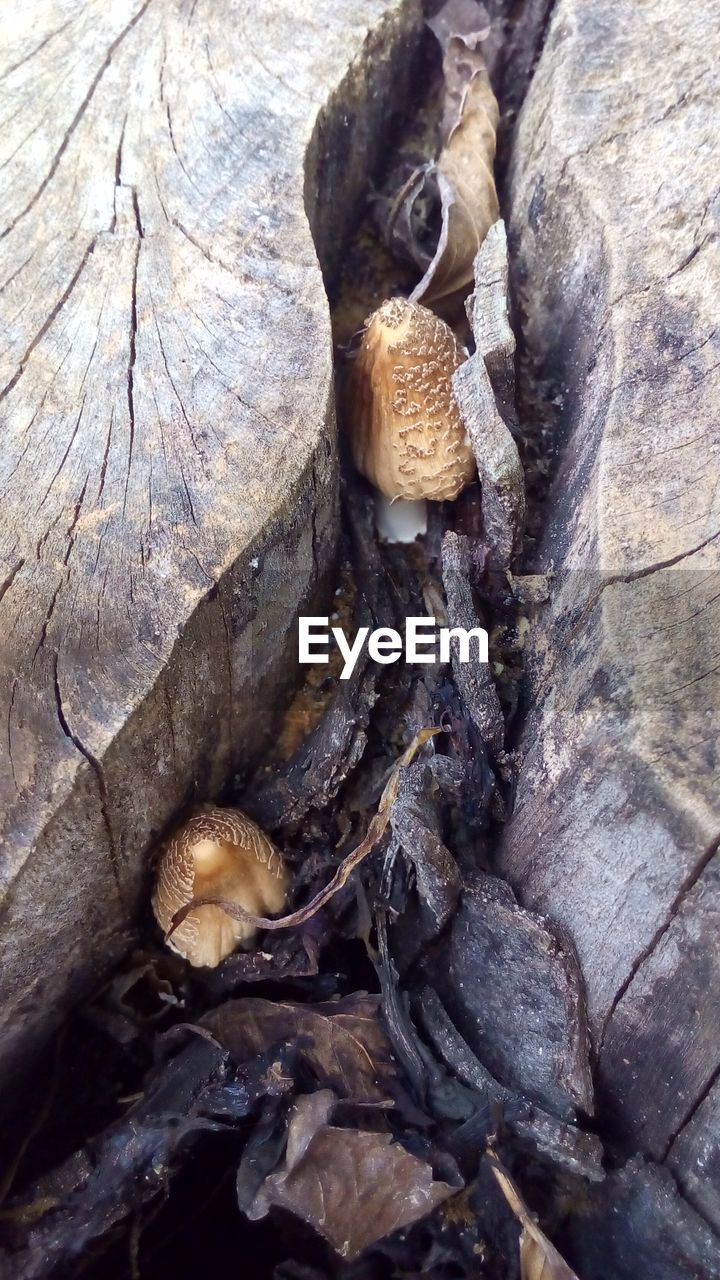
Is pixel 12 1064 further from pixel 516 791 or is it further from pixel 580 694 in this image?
pixel 580 694

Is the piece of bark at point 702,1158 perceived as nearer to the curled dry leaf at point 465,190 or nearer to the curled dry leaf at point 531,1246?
the curled dry leaf at point 531,1246

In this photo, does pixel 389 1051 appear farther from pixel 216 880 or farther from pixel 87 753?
pixel 87 753

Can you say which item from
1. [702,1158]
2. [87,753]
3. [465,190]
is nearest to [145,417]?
[87,753]

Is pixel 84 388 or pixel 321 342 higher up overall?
pixel 321 342

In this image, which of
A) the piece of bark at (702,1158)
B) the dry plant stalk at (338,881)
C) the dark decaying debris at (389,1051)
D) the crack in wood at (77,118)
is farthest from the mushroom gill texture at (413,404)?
the piece of bark at (702,1158)

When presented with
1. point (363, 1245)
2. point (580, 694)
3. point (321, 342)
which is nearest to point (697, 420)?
point (580, 694)

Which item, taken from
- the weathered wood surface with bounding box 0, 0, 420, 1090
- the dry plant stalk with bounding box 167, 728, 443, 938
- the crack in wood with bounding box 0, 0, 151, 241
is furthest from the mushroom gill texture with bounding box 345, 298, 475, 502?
the crack in wood with bounding box 0, 0, 151, 241

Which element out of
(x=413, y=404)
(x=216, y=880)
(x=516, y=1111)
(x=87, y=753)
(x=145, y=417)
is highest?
(x=413, y=404)
